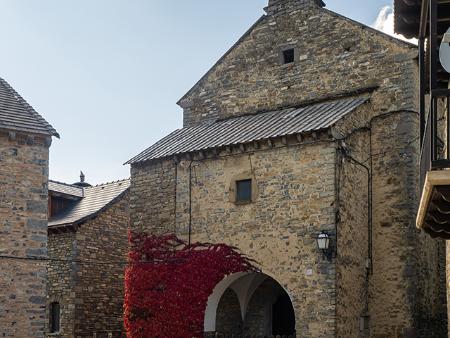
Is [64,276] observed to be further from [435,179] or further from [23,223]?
[435,179]

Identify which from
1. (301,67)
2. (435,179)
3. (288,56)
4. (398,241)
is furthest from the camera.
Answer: (288,56)

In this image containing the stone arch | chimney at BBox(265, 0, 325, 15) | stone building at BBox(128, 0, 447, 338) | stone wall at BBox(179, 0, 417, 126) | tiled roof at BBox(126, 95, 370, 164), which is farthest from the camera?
chimney at BBox(265, 0, 325, 15)

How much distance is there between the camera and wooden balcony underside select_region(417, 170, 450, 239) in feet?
22.9

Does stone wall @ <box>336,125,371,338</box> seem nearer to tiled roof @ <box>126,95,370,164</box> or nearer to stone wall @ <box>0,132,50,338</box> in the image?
tiled roof @ <box>126,95,370,164</box>

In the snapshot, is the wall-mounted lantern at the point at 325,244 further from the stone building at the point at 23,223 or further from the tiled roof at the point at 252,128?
the stone building at the point at 23,223

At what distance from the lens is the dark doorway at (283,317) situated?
884 inches

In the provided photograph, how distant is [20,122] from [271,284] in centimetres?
923

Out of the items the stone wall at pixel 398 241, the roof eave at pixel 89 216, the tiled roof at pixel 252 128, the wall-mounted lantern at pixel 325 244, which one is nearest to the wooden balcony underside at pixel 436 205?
the wall-mounted lantern at pixel 325 244

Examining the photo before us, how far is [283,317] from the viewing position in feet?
74.3

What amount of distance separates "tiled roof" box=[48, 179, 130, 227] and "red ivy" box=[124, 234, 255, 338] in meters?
6.34

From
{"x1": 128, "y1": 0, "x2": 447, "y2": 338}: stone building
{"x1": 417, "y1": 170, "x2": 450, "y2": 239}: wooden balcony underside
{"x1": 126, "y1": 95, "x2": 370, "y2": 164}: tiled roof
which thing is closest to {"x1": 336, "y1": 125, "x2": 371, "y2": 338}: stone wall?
{"x1": 128, "y1": 0, "x2": 447, "y2": 338}: stone building

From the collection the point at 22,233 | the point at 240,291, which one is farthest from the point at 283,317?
the point at 22,233

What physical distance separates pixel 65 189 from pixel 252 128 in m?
11.4

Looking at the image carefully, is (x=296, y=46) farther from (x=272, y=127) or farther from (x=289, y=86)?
(x=272, y=127)
